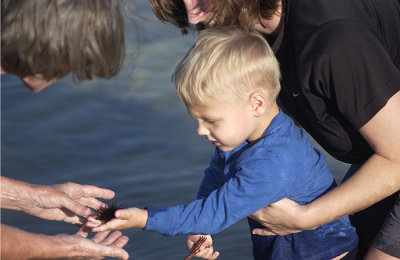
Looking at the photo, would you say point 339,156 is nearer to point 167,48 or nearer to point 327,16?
point 327,16

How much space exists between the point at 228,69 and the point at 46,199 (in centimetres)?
104

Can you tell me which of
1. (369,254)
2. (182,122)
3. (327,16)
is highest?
(327,16)

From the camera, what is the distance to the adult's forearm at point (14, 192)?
144 inches

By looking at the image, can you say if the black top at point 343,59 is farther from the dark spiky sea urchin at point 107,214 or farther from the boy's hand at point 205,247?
the dark spiky sea urchin at point 107,214

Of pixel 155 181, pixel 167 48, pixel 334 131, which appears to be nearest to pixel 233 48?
pixel 334 131

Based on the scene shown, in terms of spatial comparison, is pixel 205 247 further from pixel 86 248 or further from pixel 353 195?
pixel 353 195

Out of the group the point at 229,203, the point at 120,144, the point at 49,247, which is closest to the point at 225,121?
the point at 229,203

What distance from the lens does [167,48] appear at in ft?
26.6

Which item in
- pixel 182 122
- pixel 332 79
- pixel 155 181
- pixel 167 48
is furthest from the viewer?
pixel 167 48

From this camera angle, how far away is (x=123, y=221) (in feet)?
11.1

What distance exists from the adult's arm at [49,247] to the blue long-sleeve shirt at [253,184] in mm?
262

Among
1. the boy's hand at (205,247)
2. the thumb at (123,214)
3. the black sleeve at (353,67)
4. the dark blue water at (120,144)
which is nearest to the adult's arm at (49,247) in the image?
the thumb at (123,214)

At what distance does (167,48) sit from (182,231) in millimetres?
4815

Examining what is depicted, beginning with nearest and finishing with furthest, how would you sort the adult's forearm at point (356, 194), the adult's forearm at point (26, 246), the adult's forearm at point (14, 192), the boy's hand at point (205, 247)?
the adult's forearm at point (26, 246)
the adult's forearm at point (356, 194)
the adult's forearm at point (14, 192)
the boy's hand at point (205, 247)
